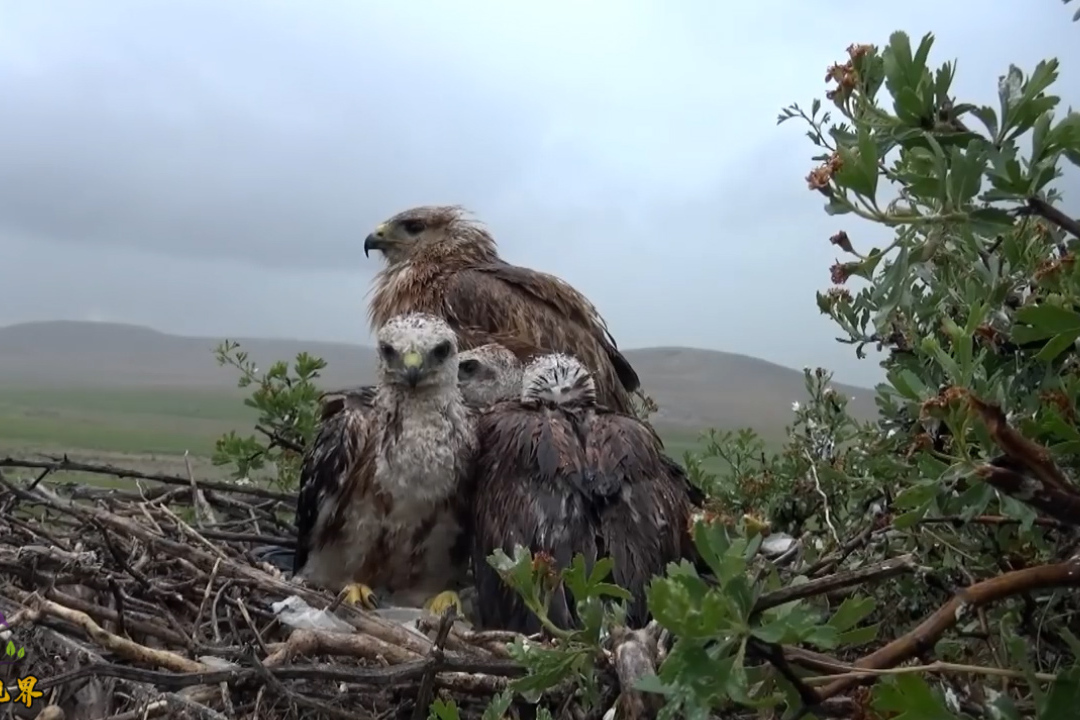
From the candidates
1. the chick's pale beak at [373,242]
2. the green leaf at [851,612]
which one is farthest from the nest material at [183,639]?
the chick's pale beak at [373,242]

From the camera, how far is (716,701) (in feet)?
3.78

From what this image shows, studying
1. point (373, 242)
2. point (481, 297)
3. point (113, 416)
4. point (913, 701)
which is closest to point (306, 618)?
point (913, 701)

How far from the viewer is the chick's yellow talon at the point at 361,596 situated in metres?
3.33

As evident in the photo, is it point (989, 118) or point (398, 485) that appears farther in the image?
point (398, 485)

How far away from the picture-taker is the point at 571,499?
3166mm

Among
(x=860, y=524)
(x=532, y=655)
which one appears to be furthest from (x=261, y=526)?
(x=532, y=655)

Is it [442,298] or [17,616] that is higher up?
[442,298]

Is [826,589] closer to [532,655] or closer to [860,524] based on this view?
[532,655]

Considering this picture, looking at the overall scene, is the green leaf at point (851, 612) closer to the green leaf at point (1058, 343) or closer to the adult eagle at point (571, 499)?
the green leaf at point (1058, 343)

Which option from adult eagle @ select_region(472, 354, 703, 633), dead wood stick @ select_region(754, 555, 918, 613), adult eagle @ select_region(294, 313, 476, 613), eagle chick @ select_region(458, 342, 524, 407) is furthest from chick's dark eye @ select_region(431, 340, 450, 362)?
dead wood stick @ select_region(754, 555, 918, 613)

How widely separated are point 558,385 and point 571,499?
71cm

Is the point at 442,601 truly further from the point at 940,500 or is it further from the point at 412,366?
the point at 940,500

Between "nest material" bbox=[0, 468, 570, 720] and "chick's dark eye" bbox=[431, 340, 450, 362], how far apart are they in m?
0.88

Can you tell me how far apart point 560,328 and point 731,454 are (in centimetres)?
106
